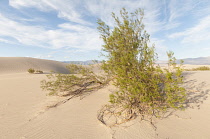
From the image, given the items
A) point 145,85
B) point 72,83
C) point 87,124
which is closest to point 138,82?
point 145,85

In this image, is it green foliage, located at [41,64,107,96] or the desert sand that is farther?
green foliage, located at [41,64,107,96]

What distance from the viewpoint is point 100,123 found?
9.01ft

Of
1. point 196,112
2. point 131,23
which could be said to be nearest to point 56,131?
point 196,112

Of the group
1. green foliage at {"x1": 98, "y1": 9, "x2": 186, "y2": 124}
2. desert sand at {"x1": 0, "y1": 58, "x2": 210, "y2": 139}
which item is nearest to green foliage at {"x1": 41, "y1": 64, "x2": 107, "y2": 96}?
desert sand at {"x1": 0, "y1": 58, "x2": 210, "y2": 139}

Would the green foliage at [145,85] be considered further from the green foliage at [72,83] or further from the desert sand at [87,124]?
the green foliage at [72,83]

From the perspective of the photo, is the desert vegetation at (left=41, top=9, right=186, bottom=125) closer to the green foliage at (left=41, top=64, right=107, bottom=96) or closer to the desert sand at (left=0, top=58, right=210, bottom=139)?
the desert sand at (left=0, top=58, right=210, bottom=139)

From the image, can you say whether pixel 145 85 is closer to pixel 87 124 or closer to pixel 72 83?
pixel 87 124

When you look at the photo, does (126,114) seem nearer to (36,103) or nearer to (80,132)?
(80,132)

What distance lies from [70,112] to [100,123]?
1.09 metres

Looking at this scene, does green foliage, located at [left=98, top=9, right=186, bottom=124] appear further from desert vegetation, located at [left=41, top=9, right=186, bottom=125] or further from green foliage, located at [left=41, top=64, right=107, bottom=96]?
green foliage, located at [left=41, top=64, right=107, bottom=96]

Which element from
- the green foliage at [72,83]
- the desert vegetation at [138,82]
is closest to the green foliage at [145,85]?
the desert vegetation at [138,82]

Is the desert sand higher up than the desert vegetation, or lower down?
lower down

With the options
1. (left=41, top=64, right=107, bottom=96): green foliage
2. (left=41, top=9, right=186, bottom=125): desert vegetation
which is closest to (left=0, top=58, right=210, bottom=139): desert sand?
(left=41, top=9, right=186, bottom=125): desert vegetation

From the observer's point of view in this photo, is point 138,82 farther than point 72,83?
No
